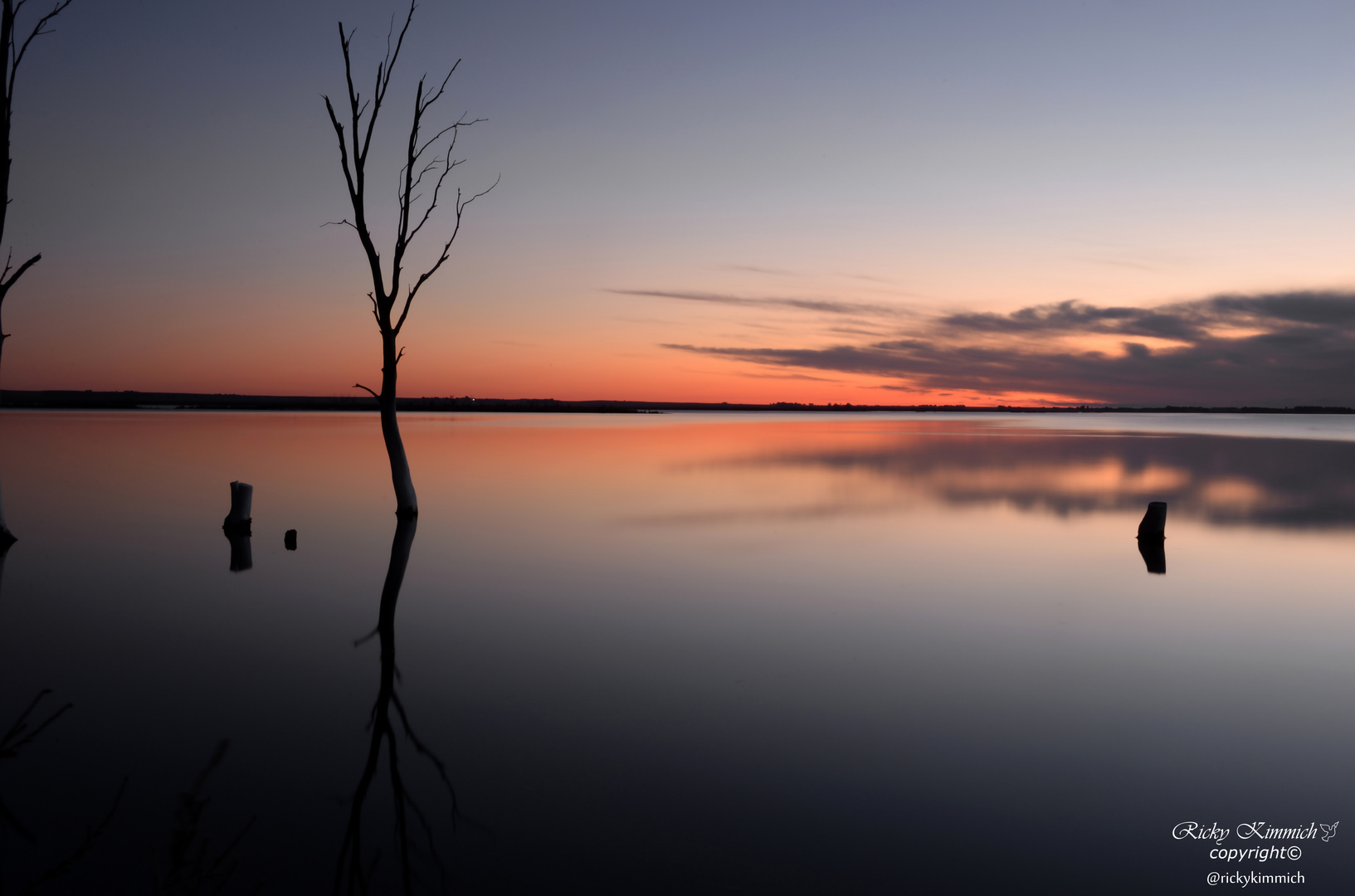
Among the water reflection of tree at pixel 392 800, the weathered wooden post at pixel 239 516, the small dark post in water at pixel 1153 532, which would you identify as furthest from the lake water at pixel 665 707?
the small dark post in water at pixel 1153 532

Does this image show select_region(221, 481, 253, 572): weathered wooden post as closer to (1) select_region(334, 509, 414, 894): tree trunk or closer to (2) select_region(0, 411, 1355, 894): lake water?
(2) select_region(0, 411, 1355, 894): lake water

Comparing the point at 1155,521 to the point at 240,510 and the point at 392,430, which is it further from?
the point at 240,510

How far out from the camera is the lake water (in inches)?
171

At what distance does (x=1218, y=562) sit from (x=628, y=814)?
13.0 metres

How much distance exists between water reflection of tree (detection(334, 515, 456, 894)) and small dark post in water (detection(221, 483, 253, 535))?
26.9ft

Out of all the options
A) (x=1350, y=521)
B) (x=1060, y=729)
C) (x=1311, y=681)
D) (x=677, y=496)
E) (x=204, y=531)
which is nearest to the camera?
(x=1060, y=729)

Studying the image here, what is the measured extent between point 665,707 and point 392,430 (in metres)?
11.9

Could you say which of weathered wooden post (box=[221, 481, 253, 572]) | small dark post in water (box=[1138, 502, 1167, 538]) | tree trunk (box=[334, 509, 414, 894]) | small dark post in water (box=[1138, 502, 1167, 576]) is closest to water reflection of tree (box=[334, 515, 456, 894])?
tree trunk (box=[334, 509, 414, 894])

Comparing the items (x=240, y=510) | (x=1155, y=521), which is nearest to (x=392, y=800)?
(x=240, y=510)

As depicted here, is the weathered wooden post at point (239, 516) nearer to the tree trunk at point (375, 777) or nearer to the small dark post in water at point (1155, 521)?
the tree trunk at point (375, 777)

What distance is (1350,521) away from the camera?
738 inches

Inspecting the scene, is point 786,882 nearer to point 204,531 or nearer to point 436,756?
point 436,756

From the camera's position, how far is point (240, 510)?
14.7 m

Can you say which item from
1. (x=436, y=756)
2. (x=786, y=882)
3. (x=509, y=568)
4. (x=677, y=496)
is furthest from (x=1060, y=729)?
(x=677, y=496)
